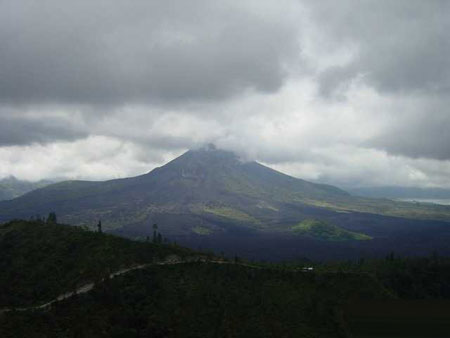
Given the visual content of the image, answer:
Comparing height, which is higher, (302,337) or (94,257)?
(94,257)

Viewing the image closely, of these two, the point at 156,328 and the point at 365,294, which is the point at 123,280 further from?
the point at 365,294

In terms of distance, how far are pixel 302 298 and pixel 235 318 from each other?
74.9ft

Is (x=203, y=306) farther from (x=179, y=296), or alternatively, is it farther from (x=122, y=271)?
(x=122, y=271)

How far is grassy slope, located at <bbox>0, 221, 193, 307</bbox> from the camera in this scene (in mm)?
124375

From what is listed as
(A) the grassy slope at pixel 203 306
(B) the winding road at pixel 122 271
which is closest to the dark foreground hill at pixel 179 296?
(A) the grassy slope at pixel 203 306

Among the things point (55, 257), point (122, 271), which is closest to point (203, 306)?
point (122, 271)

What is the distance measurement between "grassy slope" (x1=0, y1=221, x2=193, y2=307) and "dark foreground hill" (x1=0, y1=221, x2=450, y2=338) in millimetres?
→ 330

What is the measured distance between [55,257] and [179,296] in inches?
1767

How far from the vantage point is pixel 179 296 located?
400 ft

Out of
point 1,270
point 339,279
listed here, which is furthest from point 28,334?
point 339,279

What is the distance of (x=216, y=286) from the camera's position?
426ft

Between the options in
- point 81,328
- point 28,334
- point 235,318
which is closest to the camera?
point 28,334

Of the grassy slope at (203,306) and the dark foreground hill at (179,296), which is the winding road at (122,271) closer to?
the dark foreground hill at (179,296)

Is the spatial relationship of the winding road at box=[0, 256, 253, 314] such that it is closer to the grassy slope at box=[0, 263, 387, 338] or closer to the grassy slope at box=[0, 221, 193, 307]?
the grassy slope at box=[0, 221, 193, 307]
